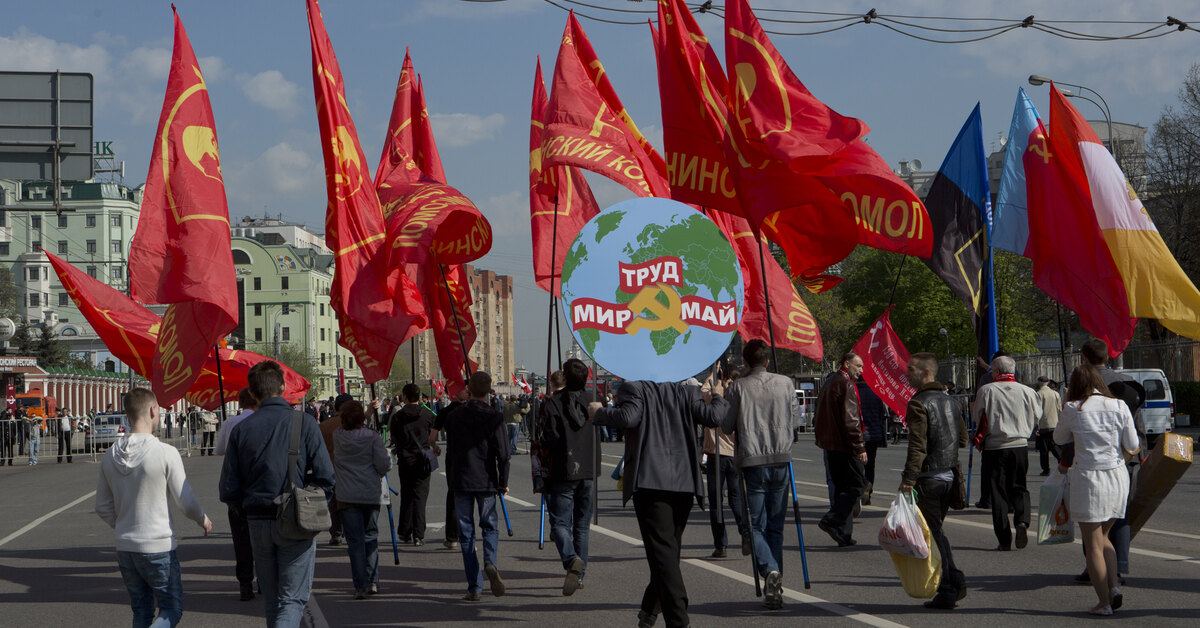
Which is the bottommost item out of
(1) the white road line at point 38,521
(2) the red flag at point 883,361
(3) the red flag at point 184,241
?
(1) the white road line at point 38,521

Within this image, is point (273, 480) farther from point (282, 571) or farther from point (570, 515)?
point (570, 515)

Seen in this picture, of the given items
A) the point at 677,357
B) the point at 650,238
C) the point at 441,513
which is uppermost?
the point at 650,238

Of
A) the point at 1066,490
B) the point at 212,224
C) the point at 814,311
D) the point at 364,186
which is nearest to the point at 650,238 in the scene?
the point at 1066,490

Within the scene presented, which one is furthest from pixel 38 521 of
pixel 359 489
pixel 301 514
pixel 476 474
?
pixel 301 514

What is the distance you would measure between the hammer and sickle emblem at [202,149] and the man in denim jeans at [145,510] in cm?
583

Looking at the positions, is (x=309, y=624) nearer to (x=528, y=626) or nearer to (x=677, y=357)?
(x=528, y=626)

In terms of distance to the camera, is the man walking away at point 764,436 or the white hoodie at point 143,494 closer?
the white hoodie at point 143,494

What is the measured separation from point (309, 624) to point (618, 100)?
808 cm

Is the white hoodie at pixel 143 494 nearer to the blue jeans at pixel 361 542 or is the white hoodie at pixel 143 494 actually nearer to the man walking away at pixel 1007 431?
the blue jeans at pixel 361 542

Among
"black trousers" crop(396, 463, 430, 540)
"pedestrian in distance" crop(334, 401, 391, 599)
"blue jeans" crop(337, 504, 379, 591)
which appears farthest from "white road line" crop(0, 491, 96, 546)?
"blue jeans" crop(337, 504, 379, 591)

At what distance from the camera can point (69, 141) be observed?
1675cm

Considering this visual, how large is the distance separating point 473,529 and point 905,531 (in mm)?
3308

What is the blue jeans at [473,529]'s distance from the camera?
9305mm

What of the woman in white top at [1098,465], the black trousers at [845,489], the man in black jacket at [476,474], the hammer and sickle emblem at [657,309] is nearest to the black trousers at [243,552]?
the man in black jacket at [476,474]
